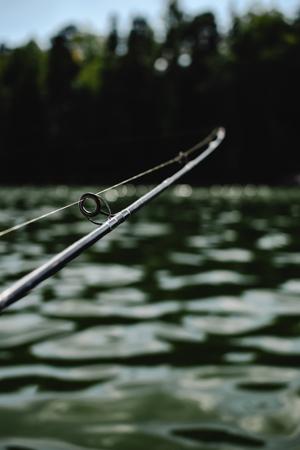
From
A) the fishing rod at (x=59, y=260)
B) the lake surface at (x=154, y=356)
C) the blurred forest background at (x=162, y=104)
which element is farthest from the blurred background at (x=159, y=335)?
the blurred forest background at (x=162, y=104)

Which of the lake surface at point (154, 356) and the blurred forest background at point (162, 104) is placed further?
the blurred forest background at point (162, 104)

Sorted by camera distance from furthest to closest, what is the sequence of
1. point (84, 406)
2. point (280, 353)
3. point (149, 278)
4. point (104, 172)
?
point (104, 172) < point (149, 278) < point (280, 353) < point (84, 406)

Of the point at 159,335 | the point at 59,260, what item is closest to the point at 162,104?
the point at 159,335

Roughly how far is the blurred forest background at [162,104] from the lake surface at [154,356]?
179ft

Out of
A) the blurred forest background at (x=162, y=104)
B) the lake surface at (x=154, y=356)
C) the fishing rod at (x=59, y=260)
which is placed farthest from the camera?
the blurred forest background at (x=162, y=104)

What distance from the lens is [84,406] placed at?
5.11 metres

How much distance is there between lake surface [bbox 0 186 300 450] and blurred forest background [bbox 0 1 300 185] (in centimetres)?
5469

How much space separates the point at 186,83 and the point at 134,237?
62161mm

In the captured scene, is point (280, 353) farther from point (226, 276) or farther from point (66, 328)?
point (226, 276)

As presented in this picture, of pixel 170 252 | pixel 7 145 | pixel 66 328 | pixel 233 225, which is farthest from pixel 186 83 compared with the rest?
pixel 66 328

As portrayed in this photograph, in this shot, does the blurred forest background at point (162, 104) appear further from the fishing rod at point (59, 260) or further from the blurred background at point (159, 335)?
the fishing rod at point (59, 260)

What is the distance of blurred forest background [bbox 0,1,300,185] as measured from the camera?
70.7 m

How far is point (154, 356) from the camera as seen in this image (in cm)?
640

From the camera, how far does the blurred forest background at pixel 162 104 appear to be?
2783 inches
